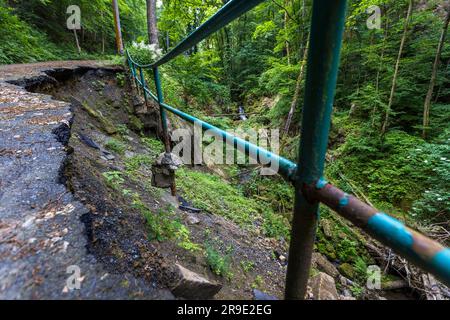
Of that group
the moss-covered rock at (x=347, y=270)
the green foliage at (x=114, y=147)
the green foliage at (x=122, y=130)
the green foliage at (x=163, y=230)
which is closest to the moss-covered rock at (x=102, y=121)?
the green foliage at (x=122, y=130)

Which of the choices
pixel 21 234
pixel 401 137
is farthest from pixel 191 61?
pixel 21 234

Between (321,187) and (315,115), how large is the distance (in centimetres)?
17

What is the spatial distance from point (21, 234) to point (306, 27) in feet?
33.9

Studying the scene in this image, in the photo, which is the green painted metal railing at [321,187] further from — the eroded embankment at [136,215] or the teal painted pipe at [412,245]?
the eroded embankment at [136,215]

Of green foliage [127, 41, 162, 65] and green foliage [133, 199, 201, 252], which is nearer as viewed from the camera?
green foliage [133, 199, 201, 252]

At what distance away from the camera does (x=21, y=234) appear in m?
0.90

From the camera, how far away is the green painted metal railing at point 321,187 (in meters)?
0.38

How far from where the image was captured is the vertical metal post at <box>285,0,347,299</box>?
48cm

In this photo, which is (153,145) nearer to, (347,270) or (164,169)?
(164,169)

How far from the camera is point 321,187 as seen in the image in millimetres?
556

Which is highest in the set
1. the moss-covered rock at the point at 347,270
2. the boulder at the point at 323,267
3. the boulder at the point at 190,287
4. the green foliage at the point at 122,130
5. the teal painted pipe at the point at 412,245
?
the teal painted pipe at the point at 412,245

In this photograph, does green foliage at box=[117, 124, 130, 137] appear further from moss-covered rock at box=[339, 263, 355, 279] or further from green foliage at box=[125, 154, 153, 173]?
moss-covered rock at box=[339, 263, 355, 279]

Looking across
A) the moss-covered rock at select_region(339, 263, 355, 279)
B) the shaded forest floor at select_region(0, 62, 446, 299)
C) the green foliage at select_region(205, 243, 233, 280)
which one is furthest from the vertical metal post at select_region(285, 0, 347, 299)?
the moss-covered rock at select_region(339, 263, 355, 279)
